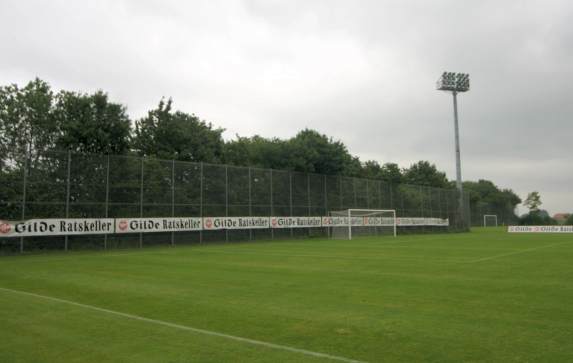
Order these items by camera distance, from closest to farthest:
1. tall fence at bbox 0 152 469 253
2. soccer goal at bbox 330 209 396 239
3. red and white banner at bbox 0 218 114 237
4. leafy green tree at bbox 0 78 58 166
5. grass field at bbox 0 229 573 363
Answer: grass field at bbox 0 229 573 363
red and white banner at bbox 0 218 114 237
tall fence at bbox 0 152 469 253
leafy green tree at bbox 0 78 58 166
soccer goal at bbox 330 209 396 239

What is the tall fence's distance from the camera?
895 inches

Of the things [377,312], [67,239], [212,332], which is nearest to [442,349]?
[377,312]

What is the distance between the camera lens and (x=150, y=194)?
91.1 feet

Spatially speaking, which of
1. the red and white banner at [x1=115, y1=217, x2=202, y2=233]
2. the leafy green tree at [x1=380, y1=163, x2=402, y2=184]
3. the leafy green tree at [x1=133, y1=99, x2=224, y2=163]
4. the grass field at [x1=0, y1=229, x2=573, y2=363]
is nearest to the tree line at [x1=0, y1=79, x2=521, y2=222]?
the leafy green tree at [x1=133, y1=99, x2=224, y2=163]

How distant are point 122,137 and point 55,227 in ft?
31.1

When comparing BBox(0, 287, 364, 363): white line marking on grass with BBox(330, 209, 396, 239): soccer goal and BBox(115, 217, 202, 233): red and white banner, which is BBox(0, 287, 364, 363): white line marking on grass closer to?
BBox(115, 217, 202, 233): red and white banner

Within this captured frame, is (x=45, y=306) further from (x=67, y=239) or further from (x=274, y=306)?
(x=67, y=239)

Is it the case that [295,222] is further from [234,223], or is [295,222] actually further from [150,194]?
[150,194]

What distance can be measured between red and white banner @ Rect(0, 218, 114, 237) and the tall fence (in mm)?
465

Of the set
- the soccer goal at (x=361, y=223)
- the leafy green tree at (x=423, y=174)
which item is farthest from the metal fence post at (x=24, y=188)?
the leafy green tree at (x=423, y=174)

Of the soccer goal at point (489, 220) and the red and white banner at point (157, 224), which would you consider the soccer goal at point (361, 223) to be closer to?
the red and white banner at point (157, 224)

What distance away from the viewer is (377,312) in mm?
7859

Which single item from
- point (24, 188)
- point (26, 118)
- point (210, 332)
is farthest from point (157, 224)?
point (210, 332)

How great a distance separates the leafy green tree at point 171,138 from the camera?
37719 millimetres
